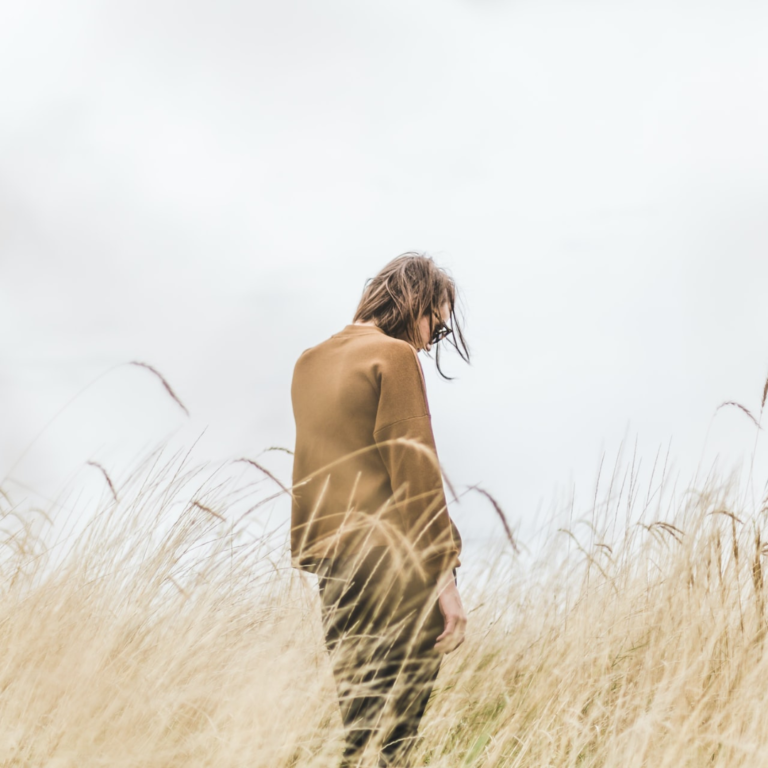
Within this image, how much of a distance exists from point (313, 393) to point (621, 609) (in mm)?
1294

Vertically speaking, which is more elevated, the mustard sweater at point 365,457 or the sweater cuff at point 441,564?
the mustard sweater at point 365,457

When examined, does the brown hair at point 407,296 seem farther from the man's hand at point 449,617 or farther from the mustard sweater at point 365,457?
the man's hand at point 449,617

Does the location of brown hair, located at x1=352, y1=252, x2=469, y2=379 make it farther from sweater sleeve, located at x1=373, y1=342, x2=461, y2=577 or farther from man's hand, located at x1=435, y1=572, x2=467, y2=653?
man's hand, located at x1=435, y1=572, x2=467, y2=653

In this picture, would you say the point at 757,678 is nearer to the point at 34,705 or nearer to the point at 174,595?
the point at 174,595

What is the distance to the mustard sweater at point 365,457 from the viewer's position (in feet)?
5.23

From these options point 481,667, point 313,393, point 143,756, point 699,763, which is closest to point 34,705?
point 143,756

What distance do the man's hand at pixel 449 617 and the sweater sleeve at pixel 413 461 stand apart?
35 millimetres

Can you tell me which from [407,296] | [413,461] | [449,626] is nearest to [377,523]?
[413,461]

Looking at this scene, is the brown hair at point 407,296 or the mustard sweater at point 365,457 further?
the brown hair at point 407,296

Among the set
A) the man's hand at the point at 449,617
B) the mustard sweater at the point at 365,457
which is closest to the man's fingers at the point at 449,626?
the man's hand at the point at 449,617

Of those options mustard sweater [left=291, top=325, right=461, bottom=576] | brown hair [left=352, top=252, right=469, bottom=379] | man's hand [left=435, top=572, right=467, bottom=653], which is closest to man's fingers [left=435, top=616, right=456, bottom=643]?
man's hand [left=435, top=572, right=467, bottom=653]

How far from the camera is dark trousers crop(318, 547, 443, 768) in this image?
1623 millimetres

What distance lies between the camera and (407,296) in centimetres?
187

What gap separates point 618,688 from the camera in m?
2.41
